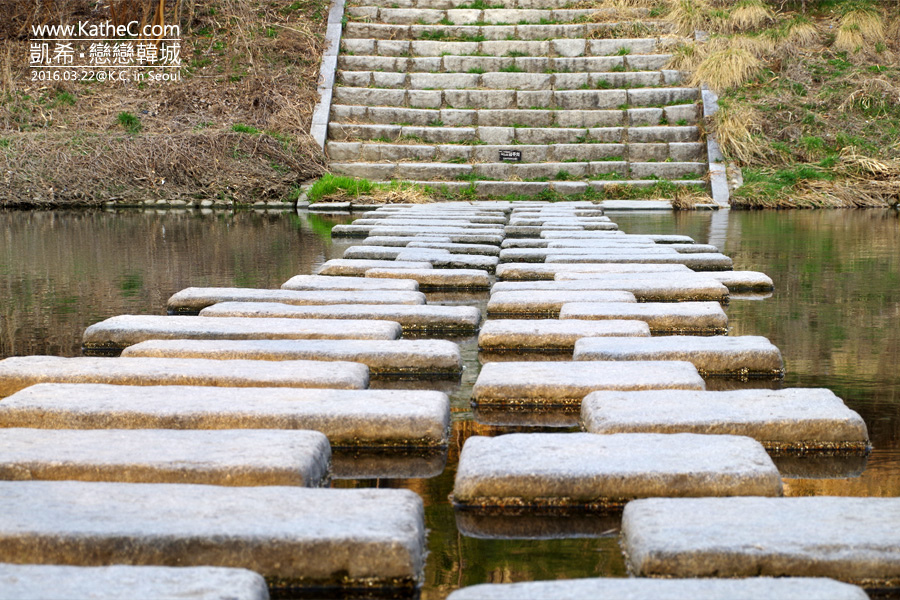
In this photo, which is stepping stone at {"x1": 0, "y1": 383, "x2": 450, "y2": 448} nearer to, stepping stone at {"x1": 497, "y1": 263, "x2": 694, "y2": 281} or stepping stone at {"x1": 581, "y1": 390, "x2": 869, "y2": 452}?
stepping stone at {"x1": 581, "y1": 390, "x2": 869, "y2": 452}

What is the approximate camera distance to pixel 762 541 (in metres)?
1.13

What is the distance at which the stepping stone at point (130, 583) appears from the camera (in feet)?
3.21

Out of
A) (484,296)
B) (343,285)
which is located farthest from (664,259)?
(343,285)

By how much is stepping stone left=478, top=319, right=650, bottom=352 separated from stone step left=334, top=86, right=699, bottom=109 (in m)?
6.50

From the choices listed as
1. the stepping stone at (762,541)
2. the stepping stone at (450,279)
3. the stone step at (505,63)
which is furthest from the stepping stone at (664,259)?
the stone step at (505,63)

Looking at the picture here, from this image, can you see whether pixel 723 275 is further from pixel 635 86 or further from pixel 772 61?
pixel 772 61

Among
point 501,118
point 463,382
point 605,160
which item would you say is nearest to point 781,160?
point 605,160

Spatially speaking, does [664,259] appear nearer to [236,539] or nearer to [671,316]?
[671,316]

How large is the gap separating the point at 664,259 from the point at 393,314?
1498 millimetres

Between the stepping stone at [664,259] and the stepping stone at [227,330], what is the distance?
1390 mm

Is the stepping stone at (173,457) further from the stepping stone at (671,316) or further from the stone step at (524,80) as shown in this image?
the stone step at (524,80)

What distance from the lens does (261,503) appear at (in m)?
1.22

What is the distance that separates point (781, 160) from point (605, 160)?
Result: 4.62 feet

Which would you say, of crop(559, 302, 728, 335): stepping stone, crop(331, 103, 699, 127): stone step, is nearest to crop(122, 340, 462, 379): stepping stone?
crop(559, 302, 728, 335): stepping stone
